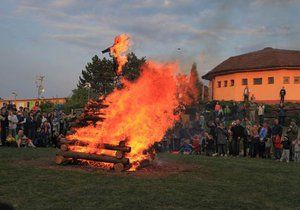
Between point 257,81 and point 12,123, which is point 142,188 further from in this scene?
point 257,81

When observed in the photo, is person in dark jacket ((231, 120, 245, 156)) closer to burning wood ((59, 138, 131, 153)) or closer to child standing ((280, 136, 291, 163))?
child standing ((280, 136, 291, 163))

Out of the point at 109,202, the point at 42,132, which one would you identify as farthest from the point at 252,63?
the point at 109,202

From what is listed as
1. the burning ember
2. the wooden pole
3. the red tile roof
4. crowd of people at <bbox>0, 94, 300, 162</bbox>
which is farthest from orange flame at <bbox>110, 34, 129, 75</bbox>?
the red tile roof

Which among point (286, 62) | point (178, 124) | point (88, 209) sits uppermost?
point (286, 62)

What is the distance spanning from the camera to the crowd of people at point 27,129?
2175cm

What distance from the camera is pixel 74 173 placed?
474 inches

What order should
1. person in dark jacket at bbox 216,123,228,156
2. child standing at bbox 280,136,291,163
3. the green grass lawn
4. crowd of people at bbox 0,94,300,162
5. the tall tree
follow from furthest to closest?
the tall tree < person in dark jacket at bbox 216,123,228,156 < crowd of people at bbox 0,94,300,162 < child standing at bbox 280,136,291,163 < the green grass lawn

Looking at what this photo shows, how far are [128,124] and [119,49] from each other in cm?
291

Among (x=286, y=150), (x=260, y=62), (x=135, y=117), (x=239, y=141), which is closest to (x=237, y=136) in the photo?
(x=239, y=141)

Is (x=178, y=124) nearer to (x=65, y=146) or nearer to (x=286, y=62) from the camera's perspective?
(x=65, y=146)

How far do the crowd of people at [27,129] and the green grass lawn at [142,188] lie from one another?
8.10 m

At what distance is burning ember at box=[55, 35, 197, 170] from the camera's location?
13.5m

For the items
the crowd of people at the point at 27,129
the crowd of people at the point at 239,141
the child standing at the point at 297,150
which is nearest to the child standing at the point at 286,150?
the crowd of people at the point at 239,141

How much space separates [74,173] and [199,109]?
26.0 metres
